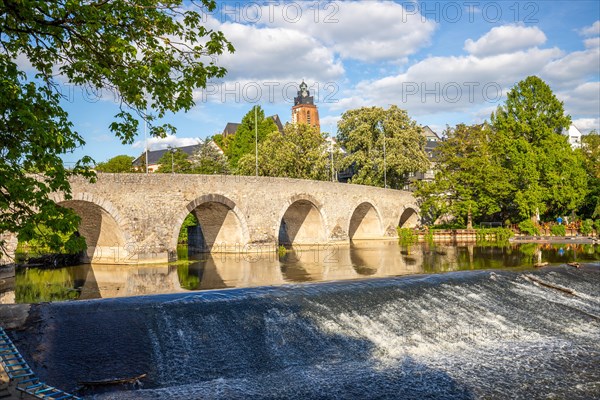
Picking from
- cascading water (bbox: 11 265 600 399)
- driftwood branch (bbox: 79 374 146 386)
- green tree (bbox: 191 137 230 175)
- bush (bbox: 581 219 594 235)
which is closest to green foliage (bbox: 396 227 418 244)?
bush (bbox: 581 219 594 235)

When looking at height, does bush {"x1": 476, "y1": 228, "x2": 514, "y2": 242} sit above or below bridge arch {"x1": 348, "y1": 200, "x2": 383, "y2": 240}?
below

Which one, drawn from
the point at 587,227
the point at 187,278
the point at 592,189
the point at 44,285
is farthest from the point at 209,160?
the point at 592,189

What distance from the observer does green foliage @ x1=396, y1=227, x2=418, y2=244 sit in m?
35.0

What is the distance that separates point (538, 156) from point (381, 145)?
12950 millimetres

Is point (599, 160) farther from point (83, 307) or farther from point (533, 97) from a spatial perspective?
point (83, 307)

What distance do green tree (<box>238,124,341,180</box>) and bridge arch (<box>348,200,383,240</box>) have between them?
6173mm

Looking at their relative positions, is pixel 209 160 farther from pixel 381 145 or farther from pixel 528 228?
pixel 528 228

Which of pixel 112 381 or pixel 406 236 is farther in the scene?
pixel 406 236

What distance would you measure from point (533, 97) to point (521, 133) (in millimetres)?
2593

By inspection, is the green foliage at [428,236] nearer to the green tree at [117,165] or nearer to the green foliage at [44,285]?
the green foliage at [44,285]

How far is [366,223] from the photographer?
37312 mm

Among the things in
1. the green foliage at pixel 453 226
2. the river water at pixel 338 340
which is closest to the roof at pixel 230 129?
→ the green foliage at pixel 453 226

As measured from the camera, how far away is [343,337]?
9336mm

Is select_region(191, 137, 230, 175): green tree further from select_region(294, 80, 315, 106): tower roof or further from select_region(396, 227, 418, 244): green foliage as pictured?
select_region(294, 80, 315, 106): tower roof
